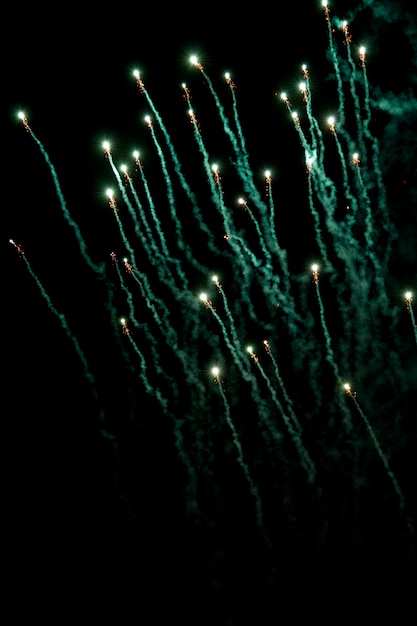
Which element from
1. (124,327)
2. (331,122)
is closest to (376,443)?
(124,327)

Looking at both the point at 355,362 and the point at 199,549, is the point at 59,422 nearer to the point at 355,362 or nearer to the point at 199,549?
the point at 199,549

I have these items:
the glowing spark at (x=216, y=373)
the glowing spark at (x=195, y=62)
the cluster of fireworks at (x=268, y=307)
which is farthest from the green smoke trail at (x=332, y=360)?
the glowing spark at (x=195, y=62)

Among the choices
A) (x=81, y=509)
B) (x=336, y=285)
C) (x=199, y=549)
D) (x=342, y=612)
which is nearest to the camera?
(x=342, y=612)

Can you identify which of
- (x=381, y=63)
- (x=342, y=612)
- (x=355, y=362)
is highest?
(x=381, y=63)

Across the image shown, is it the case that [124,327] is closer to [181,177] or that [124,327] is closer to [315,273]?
[181,177]

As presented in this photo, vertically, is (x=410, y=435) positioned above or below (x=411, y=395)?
below

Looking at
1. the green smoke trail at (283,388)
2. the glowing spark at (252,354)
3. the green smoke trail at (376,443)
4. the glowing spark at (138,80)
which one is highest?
the glowing spark at (138,80)

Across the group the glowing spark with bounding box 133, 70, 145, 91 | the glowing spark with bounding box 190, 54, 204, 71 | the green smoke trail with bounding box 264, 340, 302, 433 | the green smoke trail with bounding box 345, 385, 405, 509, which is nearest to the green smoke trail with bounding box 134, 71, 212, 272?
the glowing spark with bounding box 133, 70, 145, 91

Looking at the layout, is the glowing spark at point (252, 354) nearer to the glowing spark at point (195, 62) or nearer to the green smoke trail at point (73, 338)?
the green smoke trail at point (73, 338)

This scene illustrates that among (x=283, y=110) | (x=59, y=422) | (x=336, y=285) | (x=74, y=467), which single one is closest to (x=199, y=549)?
(x=74, y=467)
